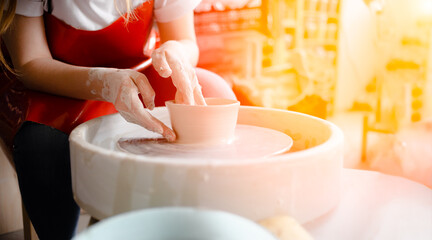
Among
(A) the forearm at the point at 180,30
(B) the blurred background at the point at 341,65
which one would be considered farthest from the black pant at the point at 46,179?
(B) the blurred background at the point at 341,65

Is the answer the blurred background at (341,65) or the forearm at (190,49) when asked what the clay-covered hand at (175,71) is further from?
the blurred background at (341,65)

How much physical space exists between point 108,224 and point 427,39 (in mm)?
1646

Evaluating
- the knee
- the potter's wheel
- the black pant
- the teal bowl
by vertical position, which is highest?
the teal bowl

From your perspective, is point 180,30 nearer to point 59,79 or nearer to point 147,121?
point 59,79

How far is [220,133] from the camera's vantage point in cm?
84

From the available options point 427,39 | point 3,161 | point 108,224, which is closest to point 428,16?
point 427,39

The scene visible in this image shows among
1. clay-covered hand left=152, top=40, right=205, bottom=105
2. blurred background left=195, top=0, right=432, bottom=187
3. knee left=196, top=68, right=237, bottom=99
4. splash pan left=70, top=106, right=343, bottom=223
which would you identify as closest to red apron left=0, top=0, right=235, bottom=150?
knee left=196, top=68, right=237, bottom=99

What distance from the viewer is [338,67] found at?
2.01 meters

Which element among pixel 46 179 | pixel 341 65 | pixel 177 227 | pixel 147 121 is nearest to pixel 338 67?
pixel 341 65

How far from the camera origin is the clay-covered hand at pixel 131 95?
2.69 feet

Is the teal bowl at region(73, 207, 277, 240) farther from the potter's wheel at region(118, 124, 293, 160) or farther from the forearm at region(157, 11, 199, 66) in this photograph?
the forearm at region(157, 11, 199, 66)

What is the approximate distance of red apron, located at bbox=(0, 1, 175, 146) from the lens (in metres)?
0.98

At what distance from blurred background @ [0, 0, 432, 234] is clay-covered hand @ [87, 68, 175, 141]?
1.06 meters

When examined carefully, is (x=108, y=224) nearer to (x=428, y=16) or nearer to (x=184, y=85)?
(x=184, y=85)
